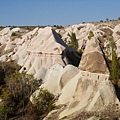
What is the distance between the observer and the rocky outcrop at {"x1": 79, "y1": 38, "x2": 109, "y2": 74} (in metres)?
17.3

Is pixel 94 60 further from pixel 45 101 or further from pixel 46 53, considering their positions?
pixel 46 53

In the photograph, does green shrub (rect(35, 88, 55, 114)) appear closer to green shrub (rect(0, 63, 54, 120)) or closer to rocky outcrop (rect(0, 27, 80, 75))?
green shrub (rect(0, 63, 54, 120))

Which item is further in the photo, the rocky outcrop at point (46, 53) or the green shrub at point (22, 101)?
the rocky outcrop at point (46, 53)

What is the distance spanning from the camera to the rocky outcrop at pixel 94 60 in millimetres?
17266

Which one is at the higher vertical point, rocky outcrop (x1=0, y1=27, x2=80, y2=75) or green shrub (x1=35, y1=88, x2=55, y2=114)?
rocky outcrop (x1=0, y1=27, x2=80, y2=75)

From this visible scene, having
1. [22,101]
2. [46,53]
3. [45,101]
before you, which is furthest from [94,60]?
[46,53]

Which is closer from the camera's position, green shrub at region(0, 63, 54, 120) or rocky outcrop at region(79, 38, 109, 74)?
rocky outcrop at region(79, 38, 109, 74)

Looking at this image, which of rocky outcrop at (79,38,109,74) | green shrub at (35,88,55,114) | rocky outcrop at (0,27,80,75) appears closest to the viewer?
rocky outcrop at (79,38,109,74)

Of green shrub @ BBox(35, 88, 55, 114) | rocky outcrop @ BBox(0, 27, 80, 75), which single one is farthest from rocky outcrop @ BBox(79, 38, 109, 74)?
rocky outcrop @ BBox(0, 27, 80, 75)

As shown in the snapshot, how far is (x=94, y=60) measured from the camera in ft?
57.6

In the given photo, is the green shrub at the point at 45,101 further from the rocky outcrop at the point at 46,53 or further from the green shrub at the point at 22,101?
the rocky outcrop at the point at 46,53

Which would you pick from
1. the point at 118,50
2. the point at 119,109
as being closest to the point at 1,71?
the point at 118,50

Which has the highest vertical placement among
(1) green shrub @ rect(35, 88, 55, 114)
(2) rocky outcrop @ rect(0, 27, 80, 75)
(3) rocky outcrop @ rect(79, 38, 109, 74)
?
(2) rocky outcrop @ rect(0, 27, 80, 75)

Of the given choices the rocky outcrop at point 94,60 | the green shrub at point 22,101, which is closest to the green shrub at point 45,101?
the green shrub at point 22,101
